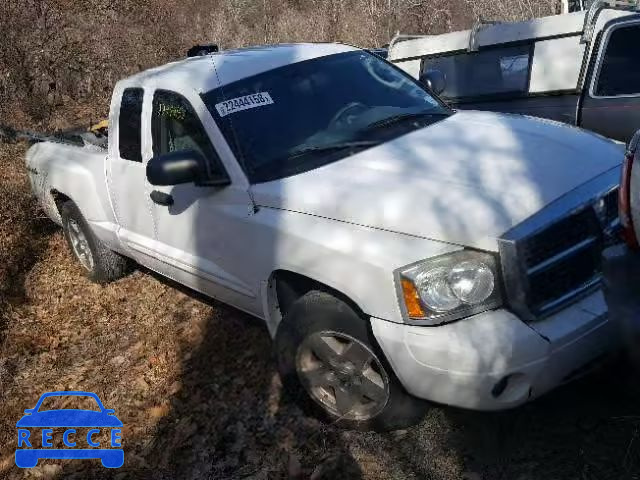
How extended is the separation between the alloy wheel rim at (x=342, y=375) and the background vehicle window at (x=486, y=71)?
4.18 metres

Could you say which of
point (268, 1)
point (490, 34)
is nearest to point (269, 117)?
point (490, 34)

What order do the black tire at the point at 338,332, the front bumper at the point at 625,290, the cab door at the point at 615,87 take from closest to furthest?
the front bumper at the point at 625,290
the black tire at the point at 338,332
the cab door at the point at 615,87

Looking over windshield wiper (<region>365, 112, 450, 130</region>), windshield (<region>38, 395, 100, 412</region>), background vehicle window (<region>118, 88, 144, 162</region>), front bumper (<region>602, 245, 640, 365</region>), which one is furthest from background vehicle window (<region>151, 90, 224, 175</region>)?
front bumper (<region>602, 245, 640, 365</region>)

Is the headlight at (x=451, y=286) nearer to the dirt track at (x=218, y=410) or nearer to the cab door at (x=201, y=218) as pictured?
the dirt track at (x=218, y=410)

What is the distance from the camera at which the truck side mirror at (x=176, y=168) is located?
348cm

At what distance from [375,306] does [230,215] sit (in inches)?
43.6

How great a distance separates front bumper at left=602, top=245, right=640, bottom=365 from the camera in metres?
2.58

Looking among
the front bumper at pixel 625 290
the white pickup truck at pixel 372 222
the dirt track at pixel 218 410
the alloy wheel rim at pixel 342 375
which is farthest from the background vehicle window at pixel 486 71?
the alloy wheel rim at pixel 342 375

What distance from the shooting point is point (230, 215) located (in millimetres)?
3561

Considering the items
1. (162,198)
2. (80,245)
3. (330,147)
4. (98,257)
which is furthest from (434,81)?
(80,245)

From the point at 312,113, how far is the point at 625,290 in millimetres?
1981

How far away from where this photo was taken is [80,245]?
5977 mm

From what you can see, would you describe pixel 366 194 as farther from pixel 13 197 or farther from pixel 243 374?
pixel 13 197

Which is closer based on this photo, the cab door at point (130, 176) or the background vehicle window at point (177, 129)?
the background vehicle window at point (177, 129)
